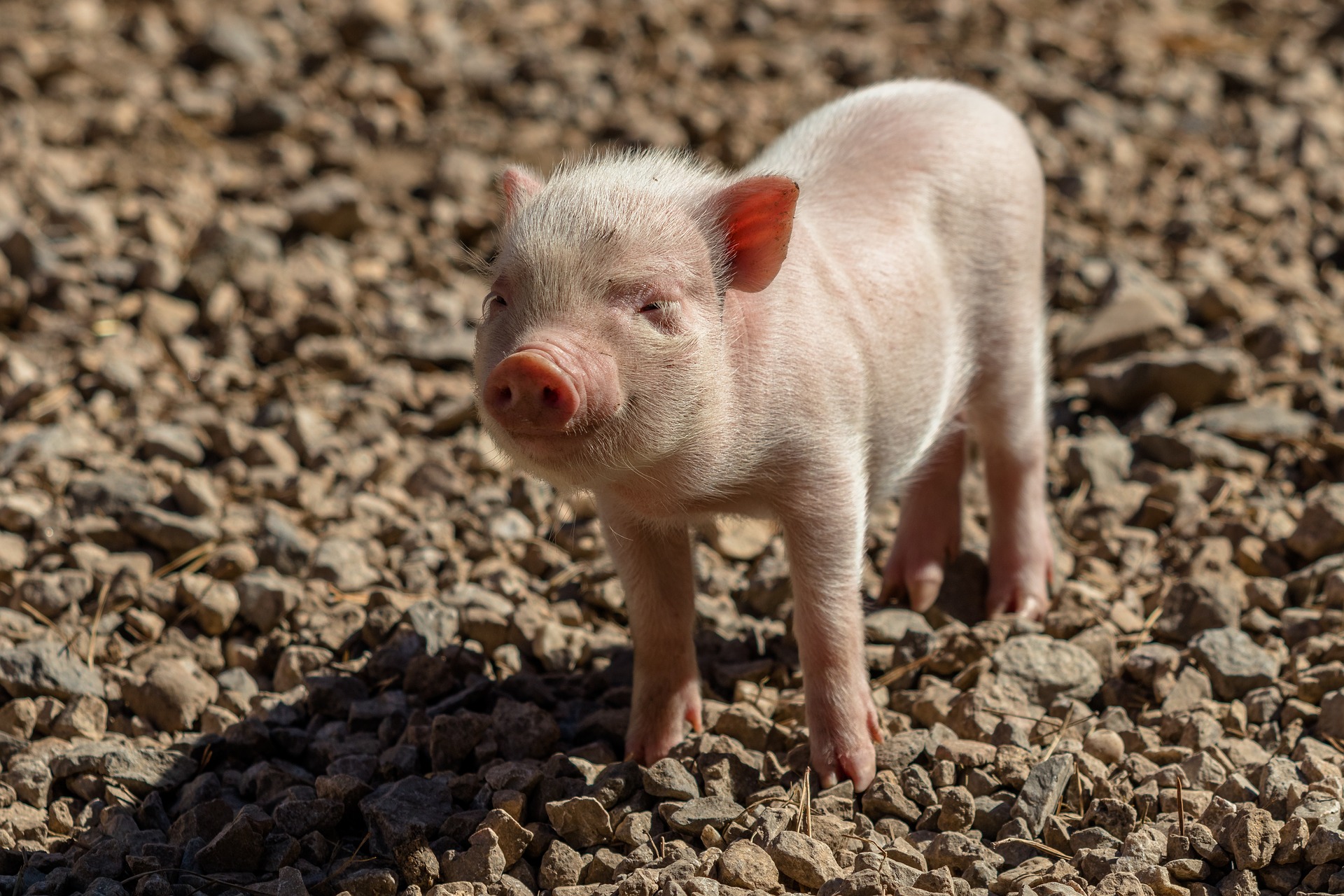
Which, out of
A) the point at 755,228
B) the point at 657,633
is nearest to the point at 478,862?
the point at 657,633

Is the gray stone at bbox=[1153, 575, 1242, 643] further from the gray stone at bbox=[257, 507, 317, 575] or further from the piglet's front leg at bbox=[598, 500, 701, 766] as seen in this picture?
the gray stone at bbox=[257, 507, 317, 575]

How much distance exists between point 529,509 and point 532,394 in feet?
6.90

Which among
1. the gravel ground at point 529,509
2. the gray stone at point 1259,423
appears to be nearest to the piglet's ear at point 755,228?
the gravel ground at point 529,509

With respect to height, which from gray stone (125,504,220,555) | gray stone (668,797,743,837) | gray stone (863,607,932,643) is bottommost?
gray stone (863,607,932,643)

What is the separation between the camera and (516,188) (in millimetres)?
3705

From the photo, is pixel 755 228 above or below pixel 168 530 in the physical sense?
above

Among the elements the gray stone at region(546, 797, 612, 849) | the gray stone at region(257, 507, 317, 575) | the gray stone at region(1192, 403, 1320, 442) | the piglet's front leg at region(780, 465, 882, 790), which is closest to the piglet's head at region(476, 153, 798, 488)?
the piglet's front leg at region(780, 465, 882, 790)

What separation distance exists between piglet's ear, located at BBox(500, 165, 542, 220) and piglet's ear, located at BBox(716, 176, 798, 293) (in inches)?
20.4

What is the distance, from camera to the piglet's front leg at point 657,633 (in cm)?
395

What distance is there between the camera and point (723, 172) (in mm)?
4055

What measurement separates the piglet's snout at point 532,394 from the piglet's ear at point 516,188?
0.70 meters

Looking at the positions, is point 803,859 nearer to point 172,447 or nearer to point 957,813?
point 957,813

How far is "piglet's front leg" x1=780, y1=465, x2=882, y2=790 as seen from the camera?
3730 mm

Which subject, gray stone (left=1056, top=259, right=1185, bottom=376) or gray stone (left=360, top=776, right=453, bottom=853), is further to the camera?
gray stone (left=1056, top=259, right=1185, bottom=376)
